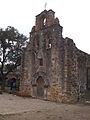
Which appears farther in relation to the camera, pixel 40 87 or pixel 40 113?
pixel 40 87

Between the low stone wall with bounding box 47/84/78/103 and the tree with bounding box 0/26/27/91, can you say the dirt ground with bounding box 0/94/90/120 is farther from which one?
the tree with bounding box 0/26/27/91

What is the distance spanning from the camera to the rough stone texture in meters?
23.7

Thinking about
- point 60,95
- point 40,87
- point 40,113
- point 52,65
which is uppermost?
point 52,65

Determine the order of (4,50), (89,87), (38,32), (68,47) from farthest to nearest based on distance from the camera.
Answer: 1. (4,50)
2. (38,32)
3. (89,87)
4. (68,47)

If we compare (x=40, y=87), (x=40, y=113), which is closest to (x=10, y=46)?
(x=40, y=87)

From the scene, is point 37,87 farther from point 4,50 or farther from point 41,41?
point 4,50

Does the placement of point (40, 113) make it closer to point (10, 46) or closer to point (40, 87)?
point (40, 87)

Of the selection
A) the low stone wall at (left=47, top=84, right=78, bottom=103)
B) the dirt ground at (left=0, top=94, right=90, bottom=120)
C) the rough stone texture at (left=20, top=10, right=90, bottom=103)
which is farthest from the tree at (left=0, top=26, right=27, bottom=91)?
the dirt ground at (left=0, top=94, right=90, bottom=120)

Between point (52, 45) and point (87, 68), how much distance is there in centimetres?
541

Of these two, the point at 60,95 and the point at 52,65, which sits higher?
the point at 52,65

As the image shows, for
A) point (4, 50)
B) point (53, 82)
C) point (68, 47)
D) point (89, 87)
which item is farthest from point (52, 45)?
point (4, 50)

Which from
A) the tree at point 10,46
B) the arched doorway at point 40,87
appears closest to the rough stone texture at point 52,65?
the arched doorway at point 40,87

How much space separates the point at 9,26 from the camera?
112 feet

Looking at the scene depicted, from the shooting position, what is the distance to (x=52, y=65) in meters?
24.7
